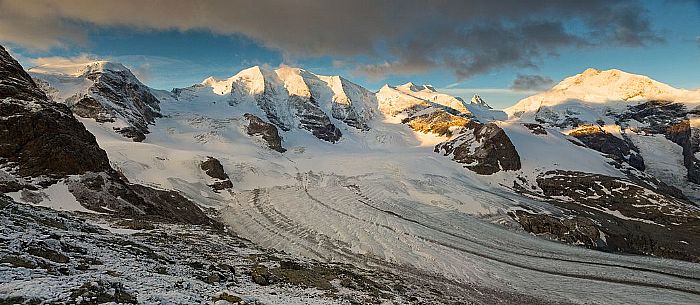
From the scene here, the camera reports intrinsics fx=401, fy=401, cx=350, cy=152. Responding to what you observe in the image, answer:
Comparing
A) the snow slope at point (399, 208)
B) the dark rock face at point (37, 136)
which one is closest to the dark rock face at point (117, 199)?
the dark rock face at point (37, 136)

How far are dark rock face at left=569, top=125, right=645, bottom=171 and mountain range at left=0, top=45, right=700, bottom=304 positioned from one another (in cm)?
1689

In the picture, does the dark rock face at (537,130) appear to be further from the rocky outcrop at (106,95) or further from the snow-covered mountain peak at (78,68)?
the snow-covered mountain peak at (78,68)

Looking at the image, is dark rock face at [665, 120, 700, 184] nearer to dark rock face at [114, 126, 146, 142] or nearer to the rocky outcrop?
dark rock face at [114, 126, 146, 142]

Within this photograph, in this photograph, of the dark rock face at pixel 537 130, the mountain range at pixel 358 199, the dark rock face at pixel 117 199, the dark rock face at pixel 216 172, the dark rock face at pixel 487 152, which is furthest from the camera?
the dark rock face at pixel 537 130

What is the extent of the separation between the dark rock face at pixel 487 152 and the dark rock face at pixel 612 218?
9348mm

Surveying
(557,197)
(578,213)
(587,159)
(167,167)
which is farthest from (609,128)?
(167,167)

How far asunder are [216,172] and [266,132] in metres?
56.3

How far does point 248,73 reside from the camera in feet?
651

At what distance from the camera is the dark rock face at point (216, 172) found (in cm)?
7342

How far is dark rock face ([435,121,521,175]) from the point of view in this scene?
4104 inches

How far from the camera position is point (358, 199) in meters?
66.5

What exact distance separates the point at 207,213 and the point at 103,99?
3211 inches

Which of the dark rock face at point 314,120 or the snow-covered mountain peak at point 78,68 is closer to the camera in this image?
the snow-covered mountain peak at point 78,68

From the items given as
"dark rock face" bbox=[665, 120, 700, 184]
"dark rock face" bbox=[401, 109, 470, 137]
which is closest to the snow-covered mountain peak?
"dark rock face" bbox=[401, 109, 470, 137]
